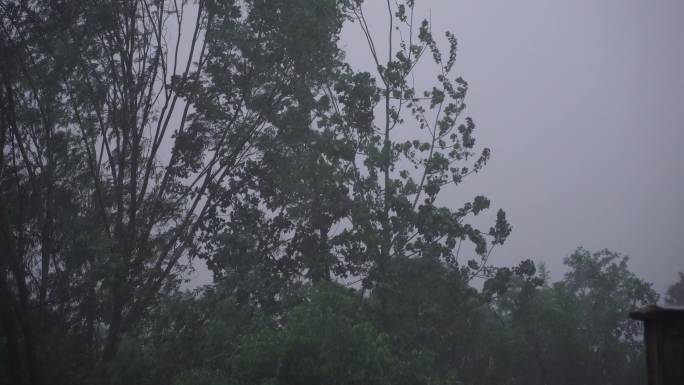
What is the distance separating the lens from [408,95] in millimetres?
17156

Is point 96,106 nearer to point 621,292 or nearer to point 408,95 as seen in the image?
point 408,95

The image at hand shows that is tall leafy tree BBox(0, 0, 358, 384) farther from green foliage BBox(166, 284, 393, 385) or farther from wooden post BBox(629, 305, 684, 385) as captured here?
wooden post BBox(629, 305, 684, 385)

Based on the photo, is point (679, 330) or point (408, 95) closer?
point (679, 330)

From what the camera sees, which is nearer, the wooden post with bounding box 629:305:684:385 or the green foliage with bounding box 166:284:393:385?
the wooden post with bounding box 629:305:684:385

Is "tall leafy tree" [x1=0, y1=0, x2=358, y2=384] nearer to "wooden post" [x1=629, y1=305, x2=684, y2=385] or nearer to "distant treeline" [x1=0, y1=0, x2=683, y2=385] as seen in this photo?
"distant treeline" [x1=0, y1=0, x2=683, y2=385]

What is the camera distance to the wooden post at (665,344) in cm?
670

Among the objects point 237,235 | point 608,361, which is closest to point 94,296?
point 237,235

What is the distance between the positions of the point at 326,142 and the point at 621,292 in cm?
1964

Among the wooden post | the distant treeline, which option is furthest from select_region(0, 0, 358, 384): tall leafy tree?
the wooden post

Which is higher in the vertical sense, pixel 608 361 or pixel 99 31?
pixel 99 31

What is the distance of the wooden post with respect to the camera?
6.70m

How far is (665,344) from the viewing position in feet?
22.4

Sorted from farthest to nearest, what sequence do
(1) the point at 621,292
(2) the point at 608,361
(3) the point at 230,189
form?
1. (1) the point at 621,292
2. (2) the point at 608,361
3. (3) the point at 230,189

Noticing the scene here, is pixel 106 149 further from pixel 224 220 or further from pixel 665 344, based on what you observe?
pixel 665 344
